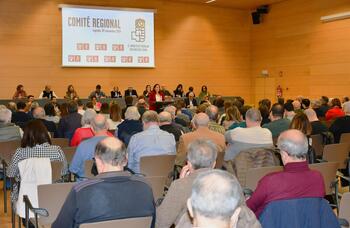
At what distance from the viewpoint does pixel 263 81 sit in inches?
742

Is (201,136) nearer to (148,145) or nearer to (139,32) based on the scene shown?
(148,145)

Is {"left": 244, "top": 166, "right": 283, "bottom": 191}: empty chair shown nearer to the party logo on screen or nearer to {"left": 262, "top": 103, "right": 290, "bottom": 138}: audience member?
{"left": 262, "top": 103, "right": 290, "bottom": 138}: audience member

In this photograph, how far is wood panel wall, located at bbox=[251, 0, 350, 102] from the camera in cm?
1539

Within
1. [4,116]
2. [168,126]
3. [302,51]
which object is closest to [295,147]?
[168,126]

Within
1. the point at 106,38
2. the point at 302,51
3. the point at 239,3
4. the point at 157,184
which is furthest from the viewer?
the point at 239,3

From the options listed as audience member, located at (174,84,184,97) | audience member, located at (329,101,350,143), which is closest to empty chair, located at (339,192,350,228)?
audience member, located at (329,101,350,143)

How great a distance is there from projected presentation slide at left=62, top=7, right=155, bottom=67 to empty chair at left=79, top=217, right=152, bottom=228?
43.8 feet

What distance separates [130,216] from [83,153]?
205 centimetres

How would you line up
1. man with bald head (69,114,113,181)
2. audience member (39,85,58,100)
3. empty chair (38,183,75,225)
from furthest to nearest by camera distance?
audience member (39,85,58,100) < man with bald head (69,114,113,181) < empty chair (38,183,75,225)

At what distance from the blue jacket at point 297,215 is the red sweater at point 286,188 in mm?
48

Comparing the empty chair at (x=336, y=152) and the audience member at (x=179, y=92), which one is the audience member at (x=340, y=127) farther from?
the audience member at (x=179, y=92)

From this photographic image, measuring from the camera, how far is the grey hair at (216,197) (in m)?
1.53

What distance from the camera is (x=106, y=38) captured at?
15.5 metres

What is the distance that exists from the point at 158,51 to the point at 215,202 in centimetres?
1583
